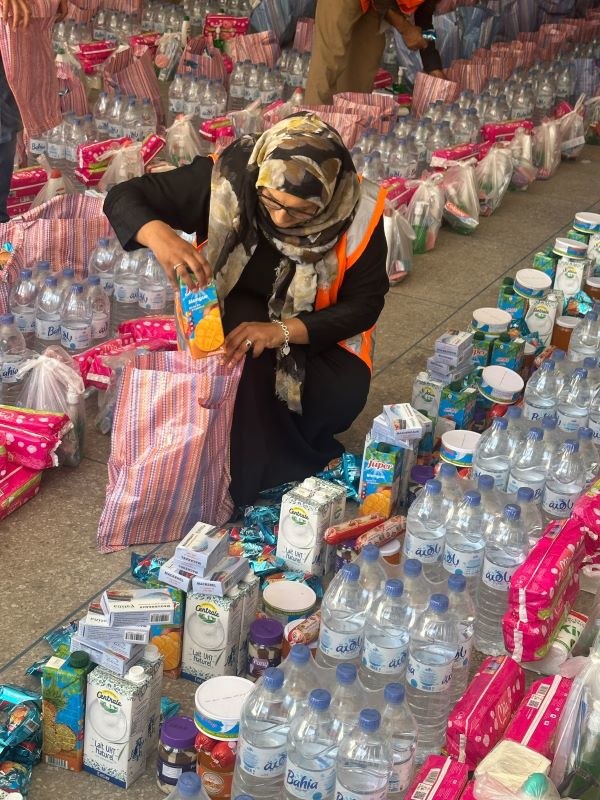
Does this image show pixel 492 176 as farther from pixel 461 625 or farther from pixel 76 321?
pixel 461 625

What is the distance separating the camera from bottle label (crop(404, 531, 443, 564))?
3027 mm

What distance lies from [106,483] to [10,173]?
184 centimetres

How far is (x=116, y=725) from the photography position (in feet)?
8.09

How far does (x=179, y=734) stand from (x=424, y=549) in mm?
885

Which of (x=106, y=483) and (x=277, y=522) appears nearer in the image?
(x=277, y=522)

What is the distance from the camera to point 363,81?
7.11 meters

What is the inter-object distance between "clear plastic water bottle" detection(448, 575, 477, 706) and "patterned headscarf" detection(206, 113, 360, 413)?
3.28 ft

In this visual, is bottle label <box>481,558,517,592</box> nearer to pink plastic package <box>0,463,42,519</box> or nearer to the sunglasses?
the sunglasses

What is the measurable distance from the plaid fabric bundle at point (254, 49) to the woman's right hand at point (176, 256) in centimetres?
503

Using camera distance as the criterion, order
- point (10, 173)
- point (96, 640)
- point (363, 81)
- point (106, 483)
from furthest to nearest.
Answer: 1. point (363, 81)
2. point (10, 173)
3. point (106, 483)
4. point (96, 640)

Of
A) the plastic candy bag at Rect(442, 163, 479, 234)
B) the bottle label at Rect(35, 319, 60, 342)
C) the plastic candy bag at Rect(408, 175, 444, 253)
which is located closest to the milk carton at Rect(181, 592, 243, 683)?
the bottle label at Rect(35, 319, 60, 342)

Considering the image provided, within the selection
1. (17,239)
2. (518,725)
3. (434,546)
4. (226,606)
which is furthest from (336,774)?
(17,239)

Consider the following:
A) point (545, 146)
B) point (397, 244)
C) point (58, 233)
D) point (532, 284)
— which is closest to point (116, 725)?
point (58, 233)

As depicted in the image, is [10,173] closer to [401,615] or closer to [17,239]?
[17,239]
